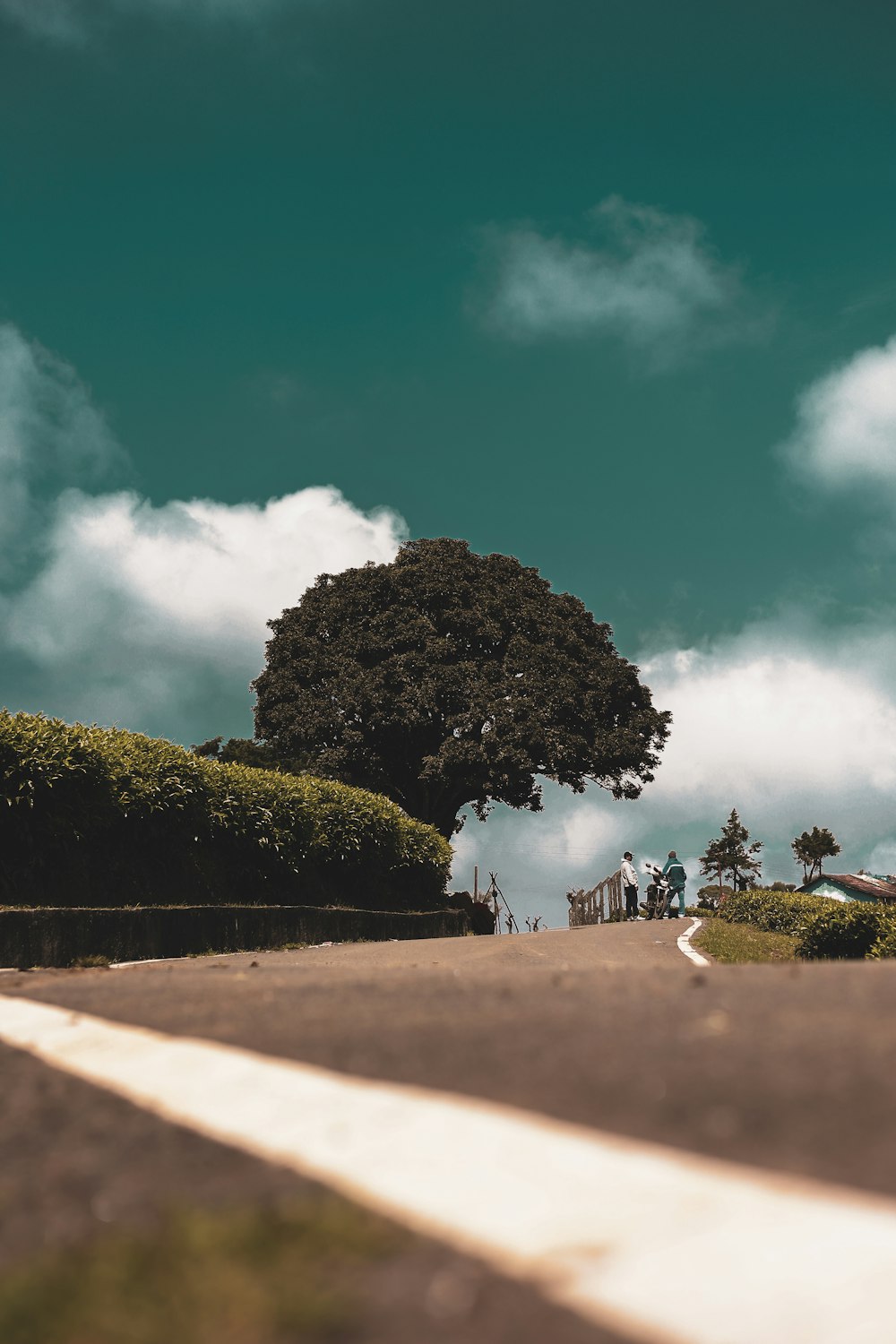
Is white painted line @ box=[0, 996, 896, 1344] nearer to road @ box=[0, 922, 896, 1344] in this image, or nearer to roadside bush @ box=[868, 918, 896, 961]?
road @ box=[0, 922, 896, 1344]

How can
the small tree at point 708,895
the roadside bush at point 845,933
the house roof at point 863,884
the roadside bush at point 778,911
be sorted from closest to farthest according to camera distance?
the roadside bush at point 845,933, the roadside bush at point 778,911, the small tree at point 708,895, the house roof at point 863,884

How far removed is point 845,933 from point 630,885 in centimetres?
1649

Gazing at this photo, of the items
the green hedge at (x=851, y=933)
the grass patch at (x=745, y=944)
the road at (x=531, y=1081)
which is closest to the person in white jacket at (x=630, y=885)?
the grass patch at (x=745, y=944)

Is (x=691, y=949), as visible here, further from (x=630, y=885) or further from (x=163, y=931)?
(x=630, y=885)

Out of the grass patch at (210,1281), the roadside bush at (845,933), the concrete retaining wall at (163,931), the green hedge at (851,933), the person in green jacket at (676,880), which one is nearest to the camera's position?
the grass patch at (210,1281)

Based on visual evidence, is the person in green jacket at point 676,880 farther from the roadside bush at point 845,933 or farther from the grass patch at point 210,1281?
the grass patch at point 210,1281

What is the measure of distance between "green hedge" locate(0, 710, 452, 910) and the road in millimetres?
6997

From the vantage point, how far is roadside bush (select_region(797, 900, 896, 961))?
11977mm

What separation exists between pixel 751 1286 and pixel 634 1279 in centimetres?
19

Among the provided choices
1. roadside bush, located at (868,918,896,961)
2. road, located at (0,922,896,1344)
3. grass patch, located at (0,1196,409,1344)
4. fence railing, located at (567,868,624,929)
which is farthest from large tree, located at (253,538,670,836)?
grass patch, located at (0,1196,409,1344)

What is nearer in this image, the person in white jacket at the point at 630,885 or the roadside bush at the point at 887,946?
the roadside bush at the point at 887,946

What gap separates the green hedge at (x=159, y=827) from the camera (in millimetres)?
11156

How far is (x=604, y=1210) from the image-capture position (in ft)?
6.30

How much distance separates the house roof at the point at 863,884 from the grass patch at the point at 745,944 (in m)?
60.5
